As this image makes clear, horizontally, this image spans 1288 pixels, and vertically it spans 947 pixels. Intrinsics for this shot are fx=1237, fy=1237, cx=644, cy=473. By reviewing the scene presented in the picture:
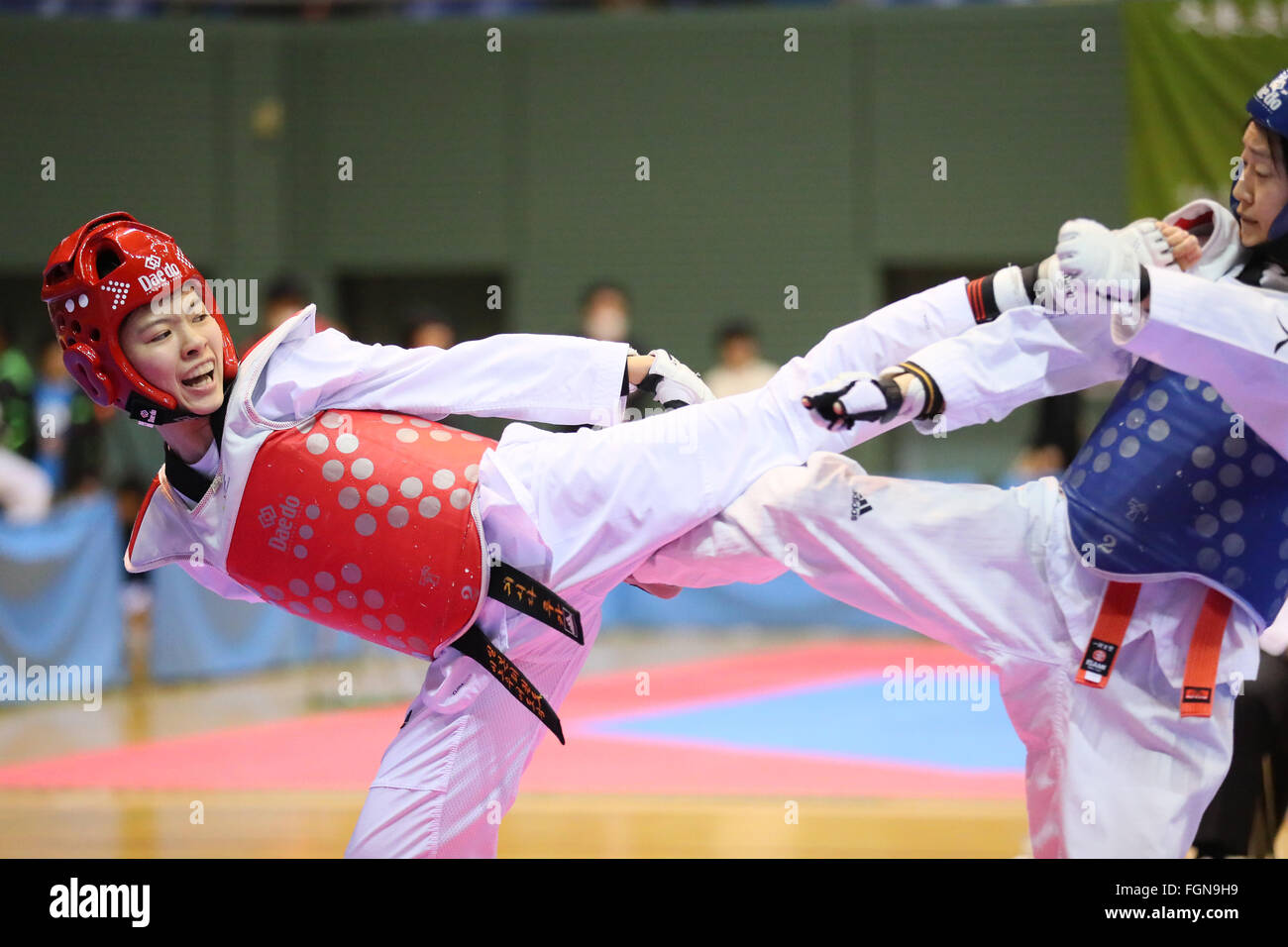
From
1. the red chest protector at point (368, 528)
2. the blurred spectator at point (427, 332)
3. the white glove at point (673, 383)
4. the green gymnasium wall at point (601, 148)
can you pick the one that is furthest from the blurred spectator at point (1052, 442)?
the red chest protector at point (368, 528)

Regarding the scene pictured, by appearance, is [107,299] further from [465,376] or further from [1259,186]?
[1259,186]

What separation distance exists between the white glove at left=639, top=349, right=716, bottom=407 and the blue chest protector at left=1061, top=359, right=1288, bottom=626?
0.90m

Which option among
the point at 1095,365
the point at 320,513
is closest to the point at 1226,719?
the point at 1095,365

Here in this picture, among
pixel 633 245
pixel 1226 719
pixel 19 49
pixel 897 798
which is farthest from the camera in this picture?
pixel 633 245

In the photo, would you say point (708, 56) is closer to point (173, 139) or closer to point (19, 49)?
point (173, 139)

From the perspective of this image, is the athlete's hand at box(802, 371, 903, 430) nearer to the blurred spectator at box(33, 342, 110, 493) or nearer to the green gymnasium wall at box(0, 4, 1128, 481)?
the blurred spectator at box(33, 342, 110, 493)

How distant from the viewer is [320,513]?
253 cm

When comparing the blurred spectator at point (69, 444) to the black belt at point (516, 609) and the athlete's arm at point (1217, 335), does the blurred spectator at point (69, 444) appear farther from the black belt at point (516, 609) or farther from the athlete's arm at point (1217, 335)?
the athlete's arm at point (1217, 335)

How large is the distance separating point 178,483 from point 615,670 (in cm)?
600

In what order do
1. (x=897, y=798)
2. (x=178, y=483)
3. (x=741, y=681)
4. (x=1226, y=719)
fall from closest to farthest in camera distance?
(x=1226, y=719) → (x=178, y=483) → (x=897, y=798) → (x=741, y=681)

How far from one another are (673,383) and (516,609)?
639 mm

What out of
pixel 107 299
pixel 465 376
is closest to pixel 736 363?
pixel 465 376

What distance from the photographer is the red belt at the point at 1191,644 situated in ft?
7.86

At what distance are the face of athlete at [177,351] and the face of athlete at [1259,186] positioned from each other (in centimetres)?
211
